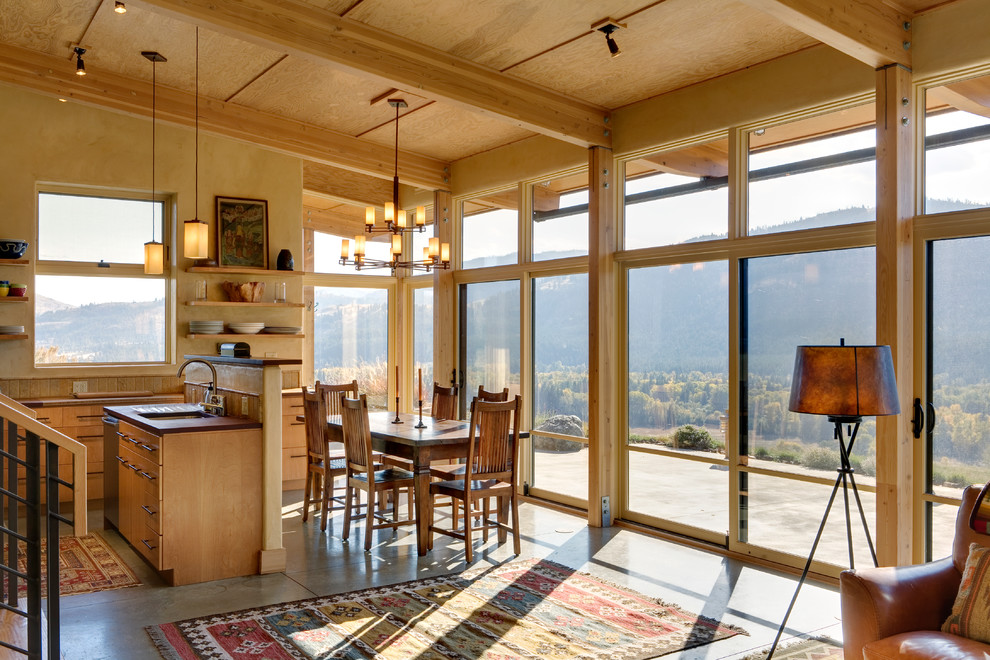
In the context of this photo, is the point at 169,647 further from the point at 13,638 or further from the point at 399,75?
the point at 399,75

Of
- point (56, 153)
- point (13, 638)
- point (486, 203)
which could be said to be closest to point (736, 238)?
point (486, 203)

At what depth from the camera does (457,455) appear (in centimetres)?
545

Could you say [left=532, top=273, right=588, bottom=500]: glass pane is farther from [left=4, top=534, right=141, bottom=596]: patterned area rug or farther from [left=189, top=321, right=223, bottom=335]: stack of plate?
[left=4, top=534, right=141, bottom=596]: patterned area rug

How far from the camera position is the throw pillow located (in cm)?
282

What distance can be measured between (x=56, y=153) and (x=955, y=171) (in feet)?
23.1

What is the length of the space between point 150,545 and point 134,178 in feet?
13.0

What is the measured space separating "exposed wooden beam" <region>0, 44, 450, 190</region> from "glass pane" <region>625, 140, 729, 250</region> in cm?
263

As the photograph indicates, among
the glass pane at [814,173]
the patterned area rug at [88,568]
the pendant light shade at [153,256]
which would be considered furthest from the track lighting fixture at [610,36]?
the patterned area rug at [88,568]

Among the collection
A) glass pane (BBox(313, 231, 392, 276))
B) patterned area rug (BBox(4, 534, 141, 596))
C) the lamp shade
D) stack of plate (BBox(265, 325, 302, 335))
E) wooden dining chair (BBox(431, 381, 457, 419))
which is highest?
glass pane (BBox(313, 231, 392, 276))

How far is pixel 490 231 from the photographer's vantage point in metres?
7.89

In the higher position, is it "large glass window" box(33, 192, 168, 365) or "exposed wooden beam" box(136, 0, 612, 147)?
"exposed wooden beam" box(136, 0, 612, 147)

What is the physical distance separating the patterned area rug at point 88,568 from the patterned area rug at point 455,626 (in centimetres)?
93

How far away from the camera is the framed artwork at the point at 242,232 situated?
790 cm

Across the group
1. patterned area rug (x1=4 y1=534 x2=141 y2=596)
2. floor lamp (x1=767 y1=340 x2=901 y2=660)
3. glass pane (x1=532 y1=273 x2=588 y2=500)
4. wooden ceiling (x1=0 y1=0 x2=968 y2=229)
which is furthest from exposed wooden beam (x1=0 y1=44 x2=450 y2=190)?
floor lamp (x1=767 y1=340 x2=901 y2=660)
